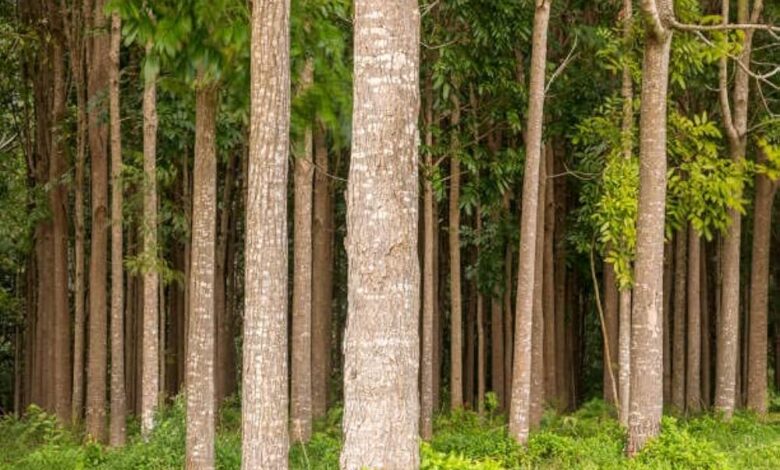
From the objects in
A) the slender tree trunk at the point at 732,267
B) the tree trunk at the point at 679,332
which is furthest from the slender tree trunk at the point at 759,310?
the tree trunk at the point at 679,332

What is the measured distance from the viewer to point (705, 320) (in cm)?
2516

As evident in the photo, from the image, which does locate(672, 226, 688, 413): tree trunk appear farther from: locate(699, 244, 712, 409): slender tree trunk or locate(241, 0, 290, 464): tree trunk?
locate(241, 0, 290, 464): tree trunk

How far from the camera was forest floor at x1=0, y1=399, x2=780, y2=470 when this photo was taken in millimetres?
11289

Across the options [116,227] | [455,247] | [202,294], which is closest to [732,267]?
[455,247]

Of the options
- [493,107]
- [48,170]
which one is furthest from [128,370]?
[493,107]

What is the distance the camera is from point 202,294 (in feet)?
33.4

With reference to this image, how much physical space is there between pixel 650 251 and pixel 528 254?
6.48 ft

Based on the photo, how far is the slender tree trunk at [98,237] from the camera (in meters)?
16.4

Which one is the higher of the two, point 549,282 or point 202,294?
point 202,294

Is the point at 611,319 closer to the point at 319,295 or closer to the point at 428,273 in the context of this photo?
the point at 428,273

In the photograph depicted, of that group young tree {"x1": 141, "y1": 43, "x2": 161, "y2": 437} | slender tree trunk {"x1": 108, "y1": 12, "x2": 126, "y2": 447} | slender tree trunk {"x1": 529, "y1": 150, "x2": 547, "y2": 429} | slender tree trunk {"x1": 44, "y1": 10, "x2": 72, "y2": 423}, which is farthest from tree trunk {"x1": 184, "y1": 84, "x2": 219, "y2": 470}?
slender tree trunk {"x1": 44, "y1": 10, "x2": 72, "y2": 423}

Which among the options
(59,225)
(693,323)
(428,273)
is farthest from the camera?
(59,225)

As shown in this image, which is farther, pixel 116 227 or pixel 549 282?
pixel 549 282

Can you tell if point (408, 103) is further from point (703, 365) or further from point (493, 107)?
point (703, 365)
